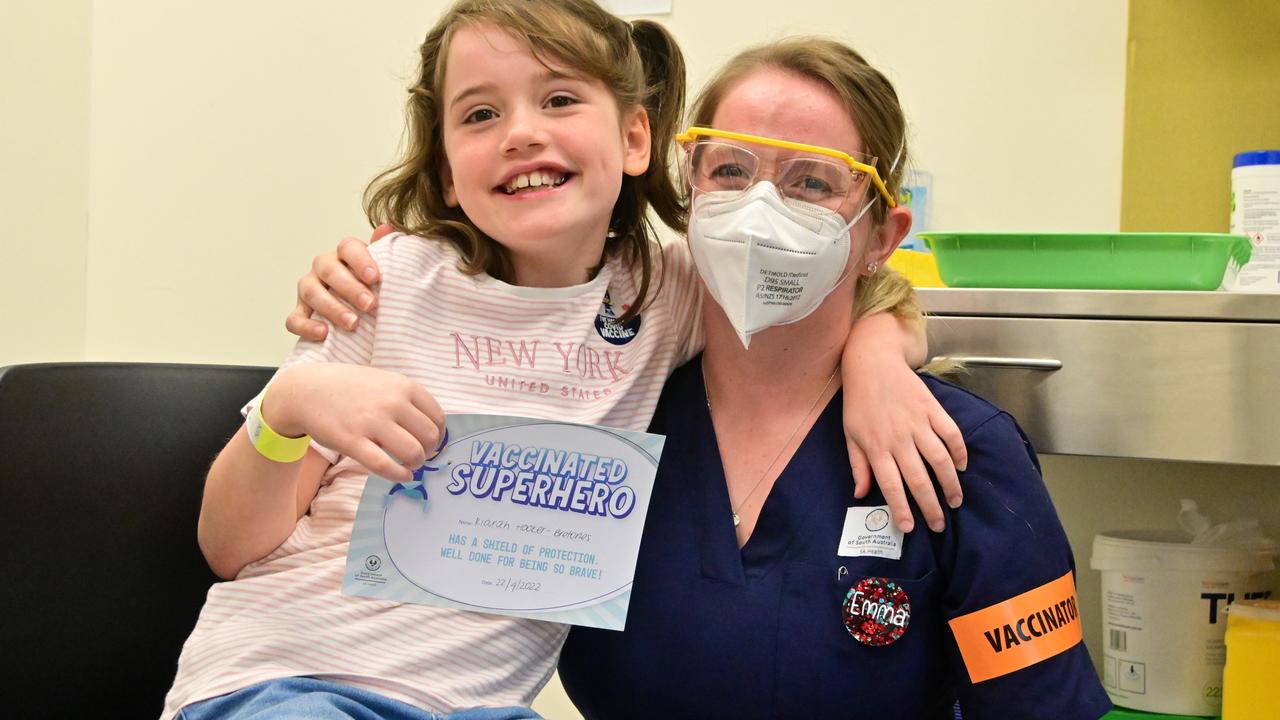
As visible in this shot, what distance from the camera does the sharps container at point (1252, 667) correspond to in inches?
64.8

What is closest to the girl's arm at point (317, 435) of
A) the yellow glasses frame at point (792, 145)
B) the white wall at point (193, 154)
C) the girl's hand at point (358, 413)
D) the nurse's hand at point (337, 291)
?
the girl's hand at point (358, 413)

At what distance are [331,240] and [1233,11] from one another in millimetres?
1923

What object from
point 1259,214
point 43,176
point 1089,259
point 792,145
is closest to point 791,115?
point 792,145

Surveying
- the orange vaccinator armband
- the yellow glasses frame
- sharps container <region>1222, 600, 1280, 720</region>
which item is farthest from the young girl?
sharps container <region>1222, 600, 1280, 720</region>

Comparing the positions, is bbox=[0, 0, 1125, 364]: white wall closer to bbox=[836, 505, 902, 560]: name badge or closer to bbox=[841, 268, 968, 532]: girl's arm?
bbox=[841, 268, 968, 532]: girl's arm

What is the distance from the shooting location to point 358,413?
999 mm

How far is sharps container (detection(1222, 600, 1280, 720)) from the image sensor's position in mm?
1646

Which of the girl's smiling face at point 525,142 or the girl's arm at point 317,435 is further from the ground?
the girl's smiling face at point 525,142

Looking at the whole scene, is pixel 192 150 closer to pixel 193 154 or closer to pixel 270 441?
pixel 193 154

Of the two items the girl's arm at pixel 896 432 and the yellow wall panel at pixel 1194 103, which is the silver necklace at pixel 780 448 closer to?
the girl's arm at pixel 896 432

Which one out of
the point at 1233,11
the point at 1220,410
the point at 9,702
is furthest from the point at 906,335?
the point at 1233,11

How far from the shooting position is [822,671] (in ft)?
3.67

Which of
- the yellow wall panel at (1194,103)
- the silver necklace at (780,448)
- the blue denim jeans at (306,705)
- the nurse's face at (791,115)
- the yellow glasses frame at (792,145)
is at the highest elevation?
the yellow wall panel at (1194,103)

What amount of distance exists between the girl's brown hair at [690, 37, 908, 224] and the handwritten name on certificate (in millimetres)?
403
